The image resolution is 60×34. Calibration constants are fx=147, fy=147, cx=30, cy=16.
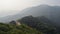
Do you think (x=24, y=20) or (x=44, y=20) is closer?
(x=24, y=20)

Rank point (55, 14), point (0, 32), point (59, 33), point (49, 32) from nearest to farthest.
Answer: point (0, 32)
point (49, 32)
point (59, 33)
point (55, 14)

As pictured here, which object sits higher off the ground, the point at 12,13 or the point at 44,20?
the point at 12,13

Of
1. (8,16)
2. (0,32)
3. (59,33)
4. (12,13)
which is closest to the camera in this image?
(0,32)

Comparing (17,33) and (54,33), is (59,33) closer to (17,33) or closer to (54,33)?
(54,33)

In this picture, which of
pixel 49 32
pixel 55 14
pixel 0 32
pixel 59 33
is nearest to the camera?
pixel 0 32

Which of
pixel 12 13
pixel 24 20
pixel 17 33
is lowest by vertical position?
pixel 17 33

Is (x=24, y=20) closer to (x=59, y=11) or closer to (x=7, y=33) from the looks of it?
(x=7, y=33)

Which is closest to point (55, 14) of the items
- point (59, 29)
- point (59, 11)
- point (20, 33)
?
point (59, 11)

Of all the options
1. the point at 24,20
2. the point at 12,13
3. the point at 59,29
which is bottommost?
the point at 59,29

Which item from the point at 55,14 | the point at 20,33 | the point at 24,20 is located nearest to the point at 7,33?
the point at 20,33
